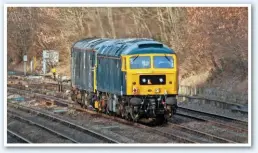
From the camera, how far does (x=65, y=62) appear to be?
32250 millimetres

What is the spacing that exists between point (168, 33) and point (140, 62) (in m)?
4.65

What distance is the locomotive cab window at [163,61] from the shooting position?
2369 cm

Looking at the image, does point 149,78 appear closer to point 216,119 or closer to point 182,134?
point 182,134

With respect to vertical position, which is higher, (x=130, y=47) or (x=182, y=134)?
(x=130, y=47)

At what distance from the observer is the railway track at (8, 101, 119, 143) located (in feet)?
71.8

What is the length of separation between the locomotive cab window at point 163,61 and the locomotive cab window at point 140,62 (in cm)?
18

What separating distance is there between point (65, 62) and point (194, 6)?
11.4 meters

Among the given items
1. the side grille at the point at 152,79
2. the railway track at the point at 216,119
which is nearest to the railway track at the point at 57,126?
the side grille at the point at 152,79

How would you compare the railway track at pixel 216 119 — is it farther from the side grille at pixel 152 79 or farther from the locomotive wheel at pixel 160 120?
the side grille at pixel 152 79

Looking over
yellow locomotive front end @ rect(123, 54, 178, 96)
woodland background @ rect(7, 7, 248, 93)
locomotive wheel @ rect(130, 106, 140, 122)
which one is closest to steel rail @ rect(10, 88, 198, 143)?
locomotive wheel @ rect(130, 106, 140, 122)

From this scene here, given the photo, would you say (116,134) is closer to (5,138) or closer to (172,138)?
(172,138)

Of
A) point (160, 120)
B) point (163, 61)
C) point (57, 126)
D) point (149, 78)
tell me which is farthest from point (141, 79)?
point (57, 126)

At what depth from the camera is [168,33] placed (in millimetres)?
28188

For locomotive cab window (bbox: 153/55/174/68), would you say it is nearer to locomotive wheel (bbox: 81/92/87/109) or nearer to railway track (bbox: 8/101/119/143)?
railway track (bbox: 8/101/119/143)
